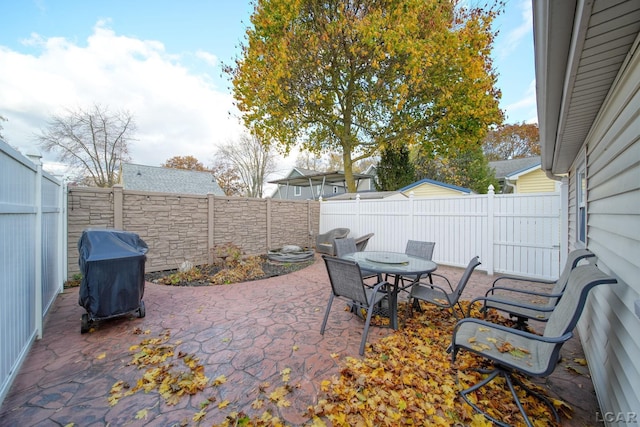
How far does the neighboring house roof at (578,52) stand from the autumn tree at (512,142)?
27.9 meters

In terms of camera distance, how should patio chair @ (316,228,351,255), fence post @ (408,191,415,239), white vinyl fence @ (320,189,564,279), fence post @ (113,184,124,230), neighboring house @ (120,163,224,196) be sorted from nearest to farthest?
white vinyl fence @ (320,189,564,279) → fence post @ (113,184,124,230) → fence post @ (408,191,415,239) → patio chair @ (316,228,351,255) → neighboring house @ (120,163,224,196)

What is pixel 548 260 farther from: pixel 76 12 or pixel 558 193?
pixel 76 12

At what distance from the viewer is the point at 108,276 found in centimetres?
298

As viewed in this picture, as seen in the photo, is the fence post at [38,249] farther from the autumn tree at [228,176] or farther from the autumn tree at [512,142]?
the autumn tree at [512,142]

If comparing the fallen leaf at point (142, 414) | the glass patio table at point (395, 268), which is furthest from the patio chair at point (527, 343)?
the fallen leaf at point (142, 414)

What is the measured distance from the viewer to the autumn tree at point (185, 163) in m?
28.2

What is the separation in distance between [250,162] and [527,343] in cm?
2325

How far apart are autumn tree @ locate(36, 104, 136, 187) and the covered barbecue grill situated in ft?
62.9

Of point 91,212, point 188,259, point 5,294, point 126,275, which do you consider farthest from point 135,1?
point 5,294

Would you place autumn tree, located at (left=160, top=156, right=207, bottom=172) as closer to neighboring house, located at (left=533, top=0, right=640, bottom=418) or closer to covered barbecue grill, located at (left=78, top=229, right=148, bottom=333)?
covered barbecue grill, located at (left=78, top=229, right=148, bottom=333)

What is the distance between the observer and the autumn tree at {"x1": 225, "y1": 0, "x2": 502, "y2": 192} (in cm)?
834

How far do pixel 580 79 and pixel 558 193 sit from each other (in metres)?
4.39

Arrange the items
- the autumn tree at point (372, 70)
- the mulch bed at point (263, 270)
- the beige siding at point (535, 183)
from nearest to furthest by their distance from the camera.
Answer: the mulch bed at point (263, 270) → the autumn tree at point (372, 70) → the beige siding at point (535, 183)

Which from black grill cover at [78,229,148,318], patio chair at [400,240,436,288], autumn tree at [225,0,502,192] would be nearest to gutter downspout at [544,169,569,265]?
patio chair at [400,240,436,288]
